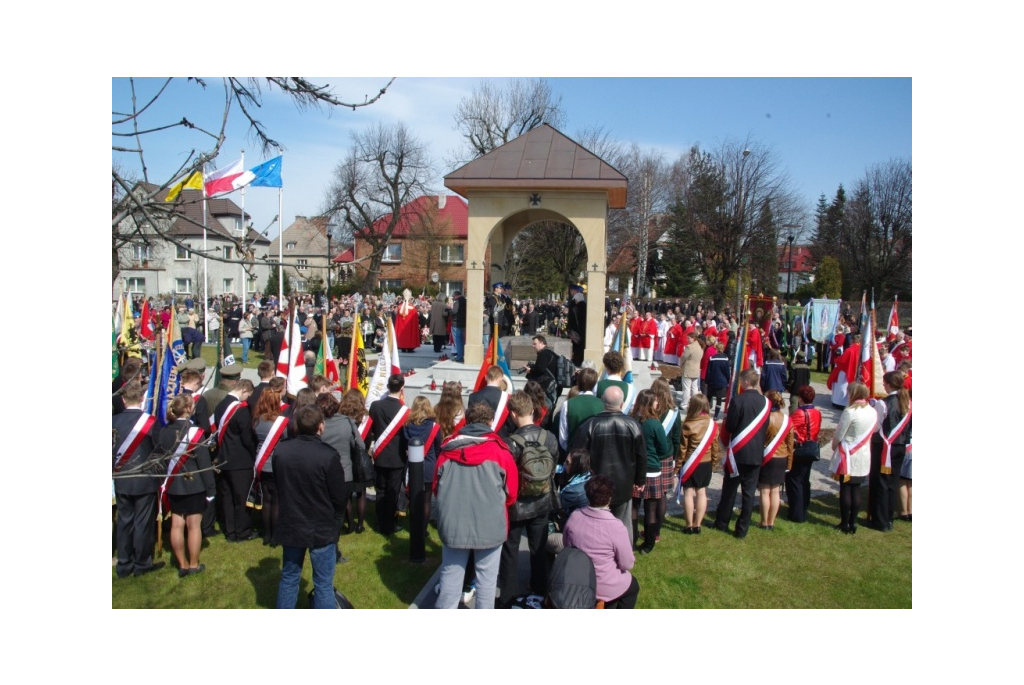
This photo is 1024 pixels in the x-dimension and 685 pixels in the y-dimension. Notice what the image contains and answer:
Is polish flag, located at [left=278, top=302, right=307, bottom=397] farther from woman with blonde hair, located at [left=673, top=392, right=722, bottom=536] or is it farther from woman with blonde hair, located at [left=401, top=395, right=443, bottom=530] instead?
woman with blonde hair, located at [left=673, top=392, right=722, bottom=536]

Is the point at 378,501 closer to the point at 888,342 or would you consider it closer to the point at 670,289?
the point at 888,342

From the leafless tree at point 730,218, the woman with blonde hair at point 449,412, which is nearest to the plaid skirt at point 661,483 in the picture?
the woman with blonde hair at point 449,412

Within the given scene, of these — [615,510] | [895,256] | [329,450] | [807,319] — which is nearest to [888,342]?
[807,319]

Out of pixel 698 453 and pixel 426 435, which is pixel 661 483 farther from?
pixel 426 435

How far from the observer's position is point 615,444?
602 cm

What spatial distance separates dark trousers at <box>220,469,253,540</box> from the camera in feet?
23.3

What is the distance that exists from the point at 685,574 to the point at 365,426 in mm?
3638

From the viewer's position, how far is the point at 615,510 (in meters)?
6.29

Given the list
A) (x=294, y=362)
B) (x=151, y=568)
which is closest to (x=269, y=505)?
(x=151, y=568)

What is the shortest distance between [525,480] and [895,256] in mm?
39920

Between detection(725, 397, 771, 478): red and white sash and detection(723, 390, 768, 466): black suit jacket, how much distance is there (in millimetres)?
23

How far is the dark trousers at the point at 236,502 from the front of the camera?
7.11 m

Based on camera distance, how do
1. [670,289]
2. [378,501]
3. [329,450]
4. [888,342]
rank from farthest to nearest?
1. [670,289]
2. [888,342]
3. [378,501]
4. [329,450]

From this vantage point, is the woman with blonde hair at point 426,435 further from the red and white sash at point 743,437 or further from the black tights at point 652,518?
the red and white sash at point 743,437
